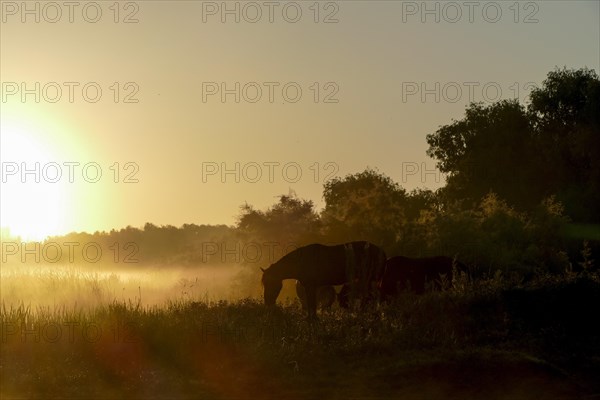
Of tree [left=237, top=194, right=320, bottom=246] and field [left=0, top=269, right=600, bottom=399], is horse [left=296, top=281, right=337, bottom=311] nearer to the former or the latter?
field [left=0, top=269, right=600, bottom=399]

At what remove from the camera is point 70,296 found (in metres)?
31.2

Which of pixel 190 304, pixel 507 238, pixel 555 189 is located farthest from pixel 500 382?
pixel 555 189

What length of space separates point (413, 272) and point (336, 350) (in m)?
9.73

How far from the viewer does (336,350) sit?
1734 cm

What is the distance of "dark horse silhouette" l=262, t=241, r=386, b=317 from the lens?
2548cm

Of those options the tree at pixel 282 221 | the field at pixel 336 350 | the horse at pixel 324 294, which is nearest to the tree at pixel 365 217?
the tree at pixel 282 221

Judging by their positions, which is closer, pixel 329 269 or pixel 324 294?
pixel 329 269

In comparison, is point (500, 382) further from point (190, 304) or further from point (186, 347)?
point (190, 304)

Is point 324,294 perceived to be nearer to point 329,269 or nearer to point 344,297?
A: point 344,297

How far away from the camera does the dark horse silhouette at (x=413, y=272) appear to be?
26422 mm

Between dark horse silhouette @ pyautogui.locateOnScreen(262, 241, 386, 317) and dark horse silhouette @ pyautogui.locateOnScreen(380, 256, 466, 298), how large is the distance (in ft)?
1.05

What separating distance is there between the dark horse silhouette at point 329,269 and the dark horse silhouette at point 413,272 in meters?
0.32

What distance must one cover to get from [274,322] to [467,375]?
6.25 meters

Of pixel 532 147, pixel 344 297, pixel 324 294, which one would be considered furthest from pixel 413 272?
pixel 532 147
